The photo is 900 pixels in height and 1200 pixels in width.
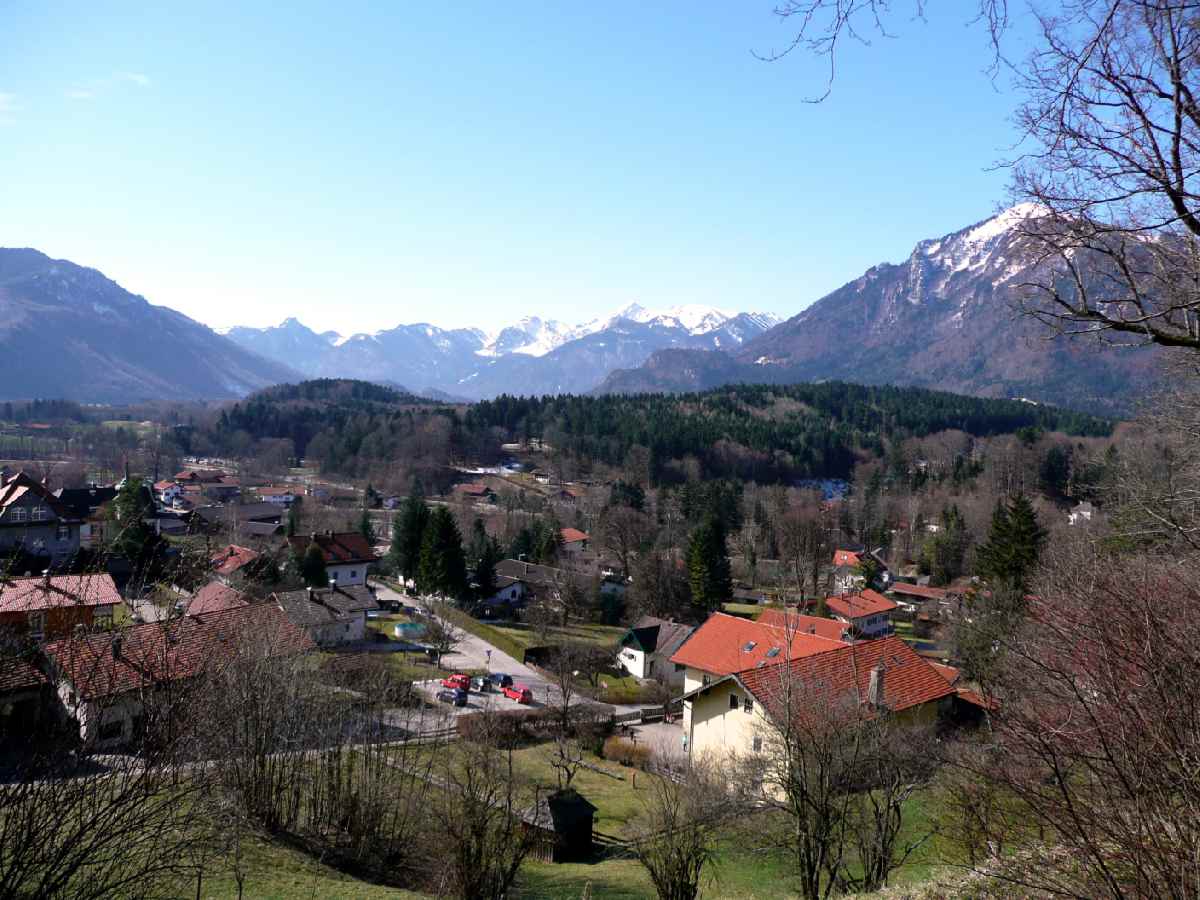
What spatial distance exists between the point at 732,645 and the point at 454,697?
31.9ft

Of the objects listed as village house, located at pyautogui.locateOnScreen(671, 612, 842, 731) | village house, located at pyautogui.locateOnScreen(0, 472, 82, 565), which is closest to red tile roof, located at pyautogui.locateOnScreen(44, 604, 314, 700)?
village house, located at pyautogui.locateOnScreen(671, 612, 842, 731)

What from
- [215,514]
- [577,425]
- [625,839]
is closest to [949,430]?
[577,425]

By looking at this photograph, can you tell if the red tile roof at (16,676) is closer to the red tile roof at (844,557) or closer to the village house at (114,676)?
the village house at (114,676)

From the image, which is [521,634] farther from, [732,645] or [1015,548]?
[1015,548]

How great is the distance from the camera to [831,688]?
597 inches

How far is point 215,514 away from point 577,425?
5411 cm

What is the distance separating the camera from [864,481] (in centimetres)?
8212

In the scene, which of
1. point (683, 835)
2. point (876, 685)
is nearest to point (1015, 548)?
point (876, 685)

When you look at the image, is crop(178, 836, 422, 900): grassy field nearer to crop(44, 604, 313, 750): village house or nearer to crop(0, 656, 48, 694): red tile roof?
crop(44, 604, 313, 750): village house

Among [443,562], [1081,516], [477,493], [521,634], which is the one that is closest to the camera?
[521,634]

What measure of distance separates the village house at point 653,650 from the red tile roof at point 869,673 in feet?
46.1

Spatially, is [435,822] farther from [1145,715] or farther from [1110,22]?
[1110,22]

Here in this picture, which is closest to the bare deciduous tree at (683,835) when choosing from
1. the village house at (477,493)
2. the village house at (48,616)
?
the village house at (48,616)

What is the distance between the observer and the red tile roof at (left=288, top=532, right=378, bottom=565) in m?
41.4
